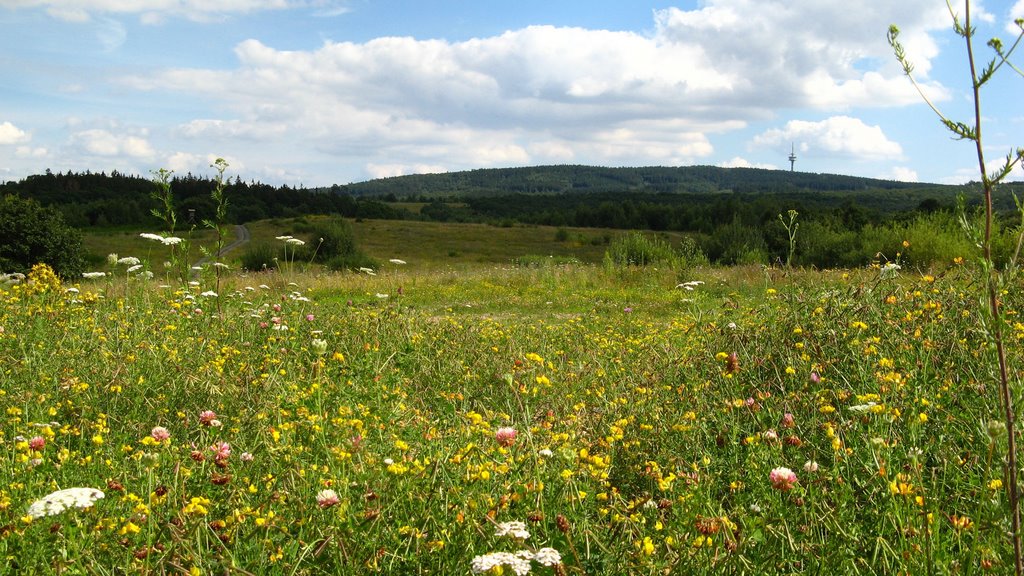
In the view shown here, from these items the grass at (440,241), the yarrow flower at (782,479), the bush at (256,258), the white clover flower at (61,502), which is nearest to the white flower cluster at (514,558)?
the yarrow flower at (782,479)

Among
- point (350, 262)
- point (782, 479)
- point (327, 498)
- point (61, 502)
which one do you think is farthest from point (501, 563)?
point (350, 262)

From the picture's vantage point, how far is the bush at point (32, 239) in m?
30.1

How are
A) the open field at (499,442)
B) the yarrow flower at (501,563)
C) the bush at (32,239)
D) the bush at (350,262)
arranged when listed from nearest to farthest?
1. the yarrow flower at (501,563)
2. the open field at (499,442)
3. the bush at (32,239)
4. the bush at (350,262)

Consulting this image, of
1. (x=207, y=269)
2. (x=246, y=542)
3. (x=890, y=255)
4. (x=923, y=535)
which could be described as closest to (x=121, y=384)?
(x=246, y=542)

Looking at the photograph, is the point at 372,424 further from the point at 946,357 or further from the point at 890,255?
the point at 890,255

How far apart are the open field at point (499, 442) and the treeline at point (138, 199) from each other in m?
79.8

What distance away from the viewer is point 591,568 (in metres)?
2.13

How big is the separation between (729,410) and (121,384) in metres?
3.60

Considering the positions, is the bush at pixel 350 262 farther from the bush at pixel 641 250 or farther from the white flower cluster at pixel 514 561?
the white flower cluster at pixel 514 561

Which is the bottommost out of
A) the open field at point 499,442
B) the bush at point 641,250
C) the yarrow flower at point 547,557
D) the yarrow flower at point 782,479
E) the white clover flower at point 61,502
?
the bush at point 641,250

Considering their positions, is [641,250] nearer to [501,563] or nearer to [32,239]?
[501,563]

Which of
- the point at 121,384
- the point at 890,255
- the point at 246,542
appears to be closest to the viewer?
the point at 246,542

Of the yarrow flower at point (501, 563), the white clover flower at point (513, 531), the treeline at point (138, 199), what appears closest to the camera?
the yarrow flower at point (501, 563)

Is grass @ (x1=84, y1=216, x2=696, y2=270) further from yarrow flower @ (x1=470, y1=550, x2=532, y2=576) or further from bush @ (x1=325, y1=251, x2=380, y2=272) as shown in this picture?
yarrow flower @ (x1=470, y1=550, x2=532, y2=576)
